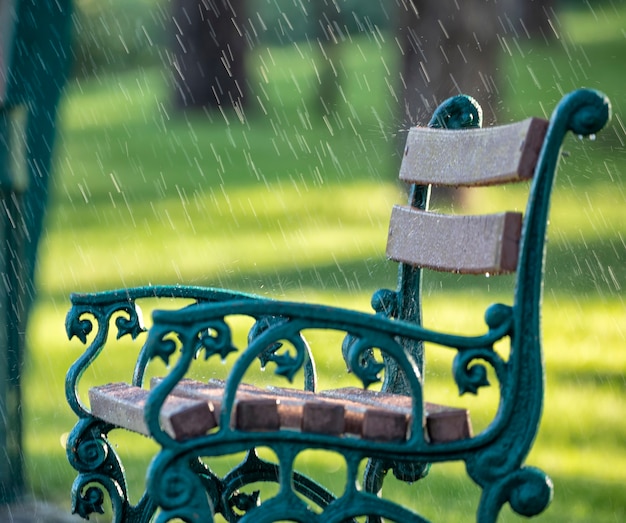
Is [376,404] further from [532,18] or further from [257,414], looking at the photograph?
[532,18]

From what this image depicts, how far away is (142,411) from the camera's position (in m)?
3.05

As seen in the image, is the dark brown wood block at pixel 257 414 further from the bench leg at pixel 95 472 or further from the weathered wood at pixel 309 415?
the bench leg at pixel 95 472

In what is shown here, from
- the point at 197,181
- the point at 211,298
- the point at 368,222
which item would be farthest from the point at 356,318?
the point at 197,181

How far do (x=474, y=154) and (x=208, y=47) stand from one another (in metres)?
20.6

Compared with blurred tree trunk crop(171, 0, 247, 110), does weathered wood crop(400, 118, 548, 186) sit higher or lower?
lower

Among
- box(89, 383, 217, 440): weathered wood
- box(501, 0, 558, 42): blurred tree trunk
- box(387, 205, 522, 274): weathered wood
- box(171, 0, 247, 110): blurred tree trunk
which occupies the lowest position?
box(89, 383, 217, 440): weathered wood

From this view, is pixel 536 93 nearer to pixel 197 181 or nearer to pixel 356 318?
pixel 197 181

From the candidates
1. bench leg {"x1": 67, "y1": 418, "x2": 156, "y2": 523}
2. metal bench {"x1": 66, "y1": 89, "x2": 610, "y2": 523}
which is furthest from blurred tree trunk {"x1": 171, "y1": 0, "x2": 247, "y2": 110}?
metal bench {"x1": 66, "y1": 89, "x2": 610, "y2": 523}

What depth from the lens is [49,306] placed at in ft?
36.3

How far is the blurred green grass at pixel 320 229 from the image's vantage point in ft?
20.4

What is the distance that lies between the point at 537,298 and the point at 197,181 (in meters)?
17.2

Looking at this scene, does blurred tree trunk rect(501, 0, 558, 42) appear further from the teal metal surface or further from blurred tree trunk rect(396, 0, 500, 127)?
the teal metal surface

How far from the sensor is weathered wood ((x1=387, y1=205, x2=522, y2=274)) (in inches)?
122

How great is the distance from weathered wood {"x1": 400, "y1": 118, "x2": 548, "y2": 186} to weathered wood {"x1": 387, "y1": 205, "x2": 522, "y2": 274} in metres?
0.10
